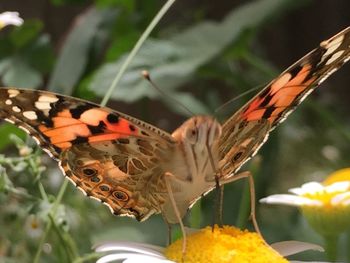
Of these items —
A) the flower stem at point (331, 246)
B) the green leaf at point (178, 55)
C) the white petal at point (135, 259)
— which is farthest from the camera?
the green leaf at point (178, 55)

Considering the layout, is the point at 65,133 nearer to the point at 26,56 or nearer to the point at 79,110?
the point at 79,110

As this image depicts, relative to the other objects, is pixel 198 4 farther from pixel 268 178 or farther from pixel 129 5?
pixel 268 178

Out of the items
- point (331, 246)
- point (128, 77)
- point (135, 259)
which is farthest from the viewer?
point (128, 77)

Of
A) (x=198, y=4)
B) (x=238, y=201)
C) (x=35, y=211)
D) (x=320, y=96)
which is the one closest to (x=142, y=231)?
(x=238, y=201)

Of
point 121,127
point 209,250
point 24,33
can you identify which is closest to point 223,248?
point 209,250

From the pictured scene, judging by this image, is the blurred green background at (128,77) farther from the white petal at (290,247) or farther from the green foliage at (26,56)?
the white petal at (290,247)

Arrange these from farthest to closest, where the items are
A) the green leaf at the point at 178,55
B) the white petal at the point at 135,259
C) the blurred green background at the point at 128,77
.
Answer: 1. the green leaf at the point at 178,55
2. the blurred green background at the point at 128,77
3. the white petal at the point at 135,259

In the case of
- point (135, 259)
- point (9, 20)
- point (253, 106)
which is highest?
point (9, 20)

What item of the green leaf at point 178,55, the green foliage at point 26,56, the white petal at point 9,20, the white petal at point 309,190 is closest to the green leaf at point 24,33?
the green foliage at point 26,56
